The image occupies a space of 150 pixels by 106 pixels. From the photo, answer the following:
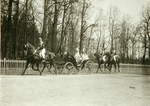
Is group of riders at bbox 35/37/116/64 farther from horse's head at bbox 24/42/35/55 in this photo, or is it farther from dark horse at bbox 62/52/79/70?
horse's head at bbox 24/42/35/55

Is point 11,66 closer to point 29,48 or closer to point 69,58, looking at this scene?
point 29,48

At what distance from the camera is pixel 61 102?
614 centimetres

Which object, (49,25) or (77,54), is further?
(49,25)

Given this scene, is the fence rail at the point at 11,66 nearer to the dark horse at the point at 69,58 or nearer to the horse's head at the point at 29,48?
the horse's head at the point at 29,48

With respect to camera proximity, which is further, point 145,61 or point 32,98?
point 145,61

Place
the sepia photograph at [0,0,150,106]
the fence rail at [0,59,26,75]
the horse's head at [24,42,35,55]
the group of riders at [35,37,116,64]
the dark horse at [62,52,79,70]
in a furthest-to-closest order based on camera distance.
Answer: the dark horse at [62,52,79,70], the group of riders at [35,37,116,64], the fence rail at [0,59,26,75], the horse's head at [24,42,35,55], the sepia photograph at [0,0,150,106]

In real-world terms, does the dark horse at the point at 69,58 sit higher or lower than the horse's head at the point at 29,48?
lower

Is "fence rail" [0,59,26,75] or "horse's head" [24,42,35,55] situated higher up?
"horse's head" [24,42,35,55]

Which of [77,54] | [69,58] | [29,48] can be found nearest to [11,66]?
[29,48]

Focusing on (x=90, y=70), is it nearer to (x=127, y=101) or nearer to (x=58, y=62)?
(x=58, y=62)

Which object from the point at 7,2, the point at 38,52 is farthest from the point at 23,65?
the point at 7,2

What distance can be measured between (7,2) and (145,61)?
Result: 17.5 m

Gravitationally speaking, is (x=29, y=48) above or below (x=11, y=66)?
above

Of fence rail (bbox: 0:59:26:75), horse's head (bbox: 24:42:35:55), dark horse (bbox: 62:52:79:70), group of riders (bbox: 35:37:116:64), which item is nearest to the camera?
horse's head (bbox: 24:42:35:55)
